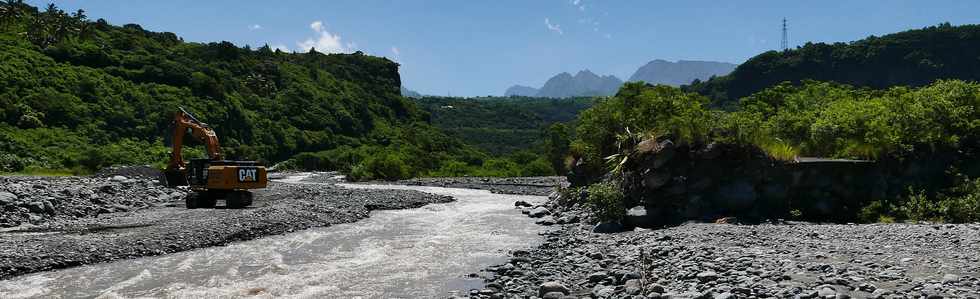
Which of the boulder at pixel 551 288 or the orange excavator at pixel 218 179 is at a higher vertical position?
the orange excavator at pixel 218 179

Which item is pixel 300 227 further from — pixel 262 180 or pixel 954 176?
pixel 954 176

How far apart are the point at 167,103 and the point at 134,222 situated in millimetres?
69489

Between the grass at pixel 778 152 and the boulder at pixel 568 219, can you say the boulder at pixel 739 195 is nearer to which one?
the grass at pixel 778 152

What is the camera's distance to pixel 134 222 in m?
25.5

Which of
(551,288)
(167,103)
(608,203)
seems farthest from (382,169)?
(551,288)

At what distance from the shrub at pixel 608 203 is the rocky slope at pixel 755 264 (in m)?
2.49

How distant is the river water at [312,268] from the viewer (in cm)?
1470

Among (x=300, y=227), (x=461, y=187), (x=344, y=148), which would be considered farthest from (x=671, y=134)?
(x=344, y=148)

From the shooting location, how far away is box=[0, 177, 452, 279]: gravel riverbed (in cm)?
1802

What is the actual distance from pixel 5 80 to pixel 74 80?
27.6 ft

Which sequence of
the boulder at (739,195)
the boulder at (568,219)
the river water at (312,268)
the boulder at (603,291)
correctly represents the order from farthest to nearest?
the boulder at (568,219) → the boulder at (739,195) → the river water at (312,268) → the boulder at (603,291)

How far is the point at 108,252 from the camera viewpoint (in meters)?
18.5

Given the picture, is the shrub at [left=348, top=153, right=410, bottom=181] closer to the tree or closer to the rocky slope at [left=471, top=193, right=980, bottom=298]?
the tree

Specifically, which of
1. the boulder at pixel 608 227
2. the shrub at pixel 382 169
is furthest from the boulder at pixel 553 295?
the shrub at pixel 382 169
